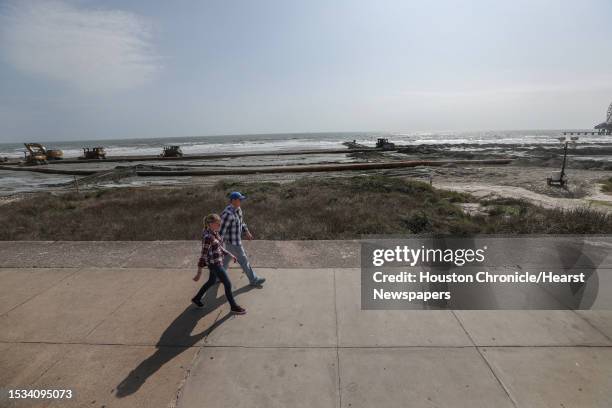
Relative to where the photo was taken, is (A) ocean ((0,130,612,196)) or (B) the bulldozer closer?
(A) ocean ((0,130,612,196))

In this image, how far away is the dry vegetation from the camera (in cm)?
732

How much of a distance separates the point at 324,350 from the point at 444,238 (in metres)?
4.40

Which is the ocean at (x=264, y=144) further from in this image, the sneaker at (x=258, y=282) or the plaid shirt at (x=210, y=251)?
the plaid shirt at (x=210, y=251)

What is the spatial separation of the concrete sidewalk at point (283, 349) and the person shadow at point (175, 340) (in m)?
0.02

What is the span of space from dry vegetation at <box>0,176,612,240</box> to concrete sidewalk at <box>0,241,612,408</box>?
9.37 ft

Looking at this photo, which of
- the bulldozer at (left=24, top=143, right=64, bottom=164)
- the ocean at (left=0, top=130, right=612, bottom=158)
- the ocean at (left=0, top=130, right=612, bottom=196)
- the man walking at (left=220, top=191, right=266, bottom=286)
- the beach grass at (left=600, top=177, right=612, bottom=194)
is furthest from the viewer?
the ocean at (left=0, top=130, right=612, bottom=158)

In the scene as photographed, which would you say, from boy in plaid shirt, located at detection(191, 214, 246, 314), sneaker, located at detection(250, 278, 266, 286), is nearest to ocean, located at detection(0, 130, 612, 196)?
sneaker, located at detection(250, 278, 266, 286)

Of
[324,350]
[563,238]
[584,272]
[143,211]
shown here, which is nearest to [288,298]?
[324,350]

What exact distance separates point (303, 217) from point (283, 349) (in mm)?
5733

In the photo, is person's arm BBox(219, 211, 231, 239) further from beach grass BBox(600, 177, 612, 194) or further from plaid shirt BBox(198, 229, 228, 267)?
beach grass BBox(600, 177, 612, 194)

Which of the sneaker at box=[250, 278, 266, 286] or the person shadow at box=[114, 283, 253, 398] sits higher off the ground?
the sneaker at box=[250, 278, 266, 286]

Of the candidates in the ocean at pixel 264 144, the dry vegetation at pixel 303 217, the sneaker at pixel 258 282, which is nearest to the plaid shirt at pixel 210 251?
the sneaker at pixel 258 282

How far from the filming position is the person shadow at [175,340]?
290cm

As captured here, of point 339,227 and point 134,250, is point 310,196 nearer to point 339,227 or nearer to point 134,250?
point 339,227
